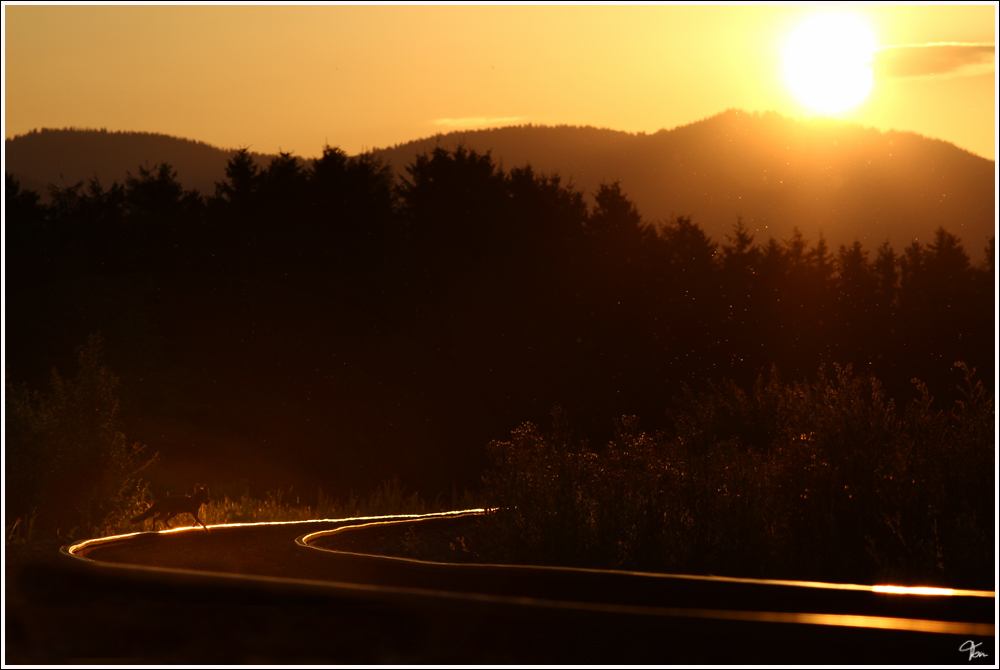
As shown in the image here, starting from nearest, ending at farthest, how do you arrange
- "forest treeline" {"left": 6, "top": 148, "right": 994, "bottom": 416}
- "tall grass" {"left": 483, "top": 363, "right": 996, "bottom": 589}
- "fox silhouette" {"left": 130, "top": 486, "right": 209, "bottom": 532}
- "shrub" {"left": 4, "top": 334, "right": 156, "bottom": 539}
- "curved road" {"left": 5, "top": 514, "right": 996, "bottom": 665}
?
"curved road" {"left": 5, "top": 514, "right": 996, "bottom": 665} → "tall grass" {"left": 483, "top": 363, "right": 996, "bottom": 589} → "fox silhouette" {"left": 130, "top": 486, "right": 209, "bottom": 532} → "shrub" {"left": 4, "top": 334, "right": 156, "bottom": 539} → "forest treeline" {"left": 6, "top": 148, "right": 994, "bottom": 416}

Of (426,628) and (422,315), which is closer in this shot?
(426,628)

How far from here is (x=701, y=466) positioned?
36.4 feet

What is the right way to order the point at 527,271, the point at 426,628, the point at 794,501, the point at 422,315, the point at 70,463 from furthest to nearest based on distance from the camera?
1. the point at 527,271
2. the point at 422,315
3. the point at 70,463
4. the point at 794,501
5. the point at 426,628

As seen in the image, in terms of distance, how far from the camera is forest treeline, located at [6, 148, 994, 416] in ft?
139

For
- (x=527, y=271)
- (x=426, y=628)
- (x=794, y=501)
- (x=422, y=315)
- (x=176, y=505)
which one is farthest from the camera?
(x=527, y=271)

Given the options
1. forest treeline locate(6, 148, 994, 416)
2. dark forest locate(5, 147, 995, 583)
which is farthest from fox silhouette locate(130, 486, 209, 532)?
forest treeline locate(6, 148, 994, 416)

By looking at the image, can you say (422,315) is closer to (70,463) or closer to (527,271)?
(527,271)

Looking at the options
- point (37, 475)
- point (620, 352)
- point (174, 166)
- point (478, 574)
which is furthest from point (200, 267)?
point (478, 574)

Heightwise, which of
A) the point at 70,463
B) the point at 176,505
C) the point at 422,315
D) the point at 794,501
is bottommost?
the point at 176,505

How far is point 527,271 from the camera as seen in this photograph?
152ft

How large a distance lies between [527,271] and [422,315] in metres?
6.00

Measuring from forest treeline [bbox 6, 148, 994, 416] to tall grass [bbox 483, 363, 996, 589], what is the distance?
27.9 m

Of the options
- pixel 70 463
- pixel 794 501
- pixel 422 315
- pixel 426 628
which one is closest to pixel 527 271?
pixel 422 315

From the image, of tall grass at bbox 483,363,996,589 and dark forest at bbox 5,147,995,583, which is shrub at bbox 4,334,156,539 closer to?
tall grass at bbox 483,363,996,589
